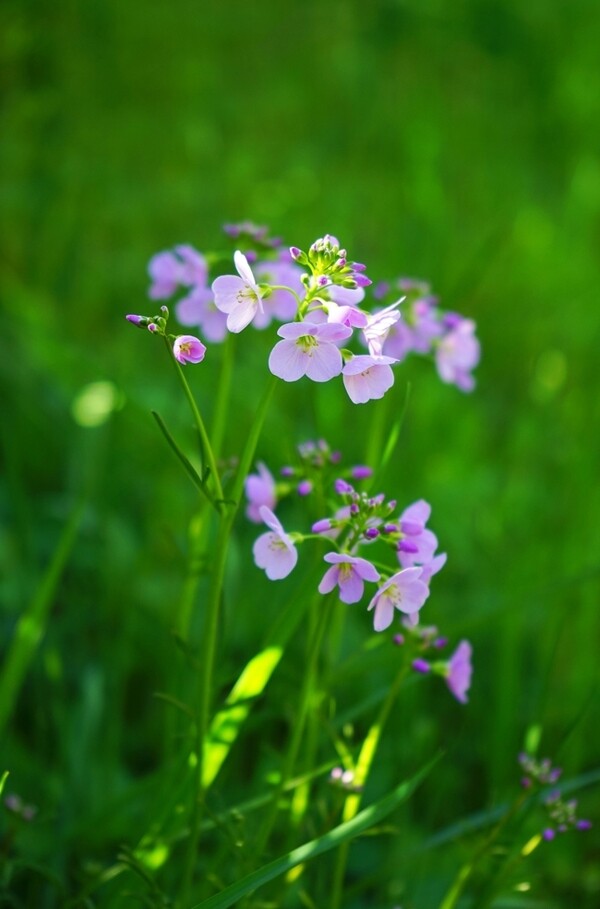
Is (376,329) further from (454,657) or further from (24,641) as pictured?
(24,641)

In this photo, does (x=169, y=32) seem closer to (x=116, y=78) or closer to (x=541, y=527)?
(x=116, y=78)

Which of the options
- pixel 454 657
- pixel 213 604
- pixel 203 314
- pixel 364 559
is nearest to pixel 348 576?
pixel 364 559

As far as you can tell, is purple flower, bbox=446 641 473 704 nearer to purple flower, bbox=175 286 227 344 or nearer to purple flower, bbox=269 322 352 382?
purple flower, bbox=269 322 352 382

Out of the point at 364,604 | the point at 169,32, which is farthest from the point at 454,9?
the point at 364,604

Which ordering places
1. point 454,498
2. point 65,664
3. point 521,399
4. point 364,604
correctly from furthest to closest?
point 521,399 < point 454,498 < point 364,604 < point 65,664

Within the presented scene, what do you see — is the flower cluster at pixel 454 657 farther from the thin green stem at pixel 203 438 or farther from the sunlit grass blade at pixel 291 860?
the thin green stem at pixel 203 438

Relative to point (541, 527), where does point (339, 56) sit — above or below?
above

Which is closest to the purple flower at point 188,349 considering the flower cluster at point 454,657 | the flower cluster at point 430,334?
the flower cluster at point 454,657
